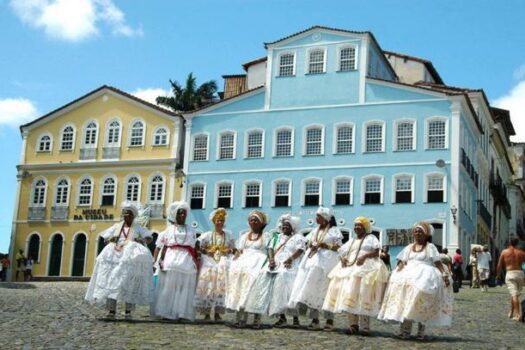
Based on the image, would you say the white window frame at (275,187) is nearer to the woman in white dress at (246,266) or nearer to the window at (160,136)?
the window at (160,136)

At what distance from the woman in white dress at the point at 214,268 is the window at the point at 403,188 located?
93.8ft

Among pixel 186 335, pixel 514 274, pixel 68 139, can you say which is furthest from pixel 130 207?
pixel 68 139

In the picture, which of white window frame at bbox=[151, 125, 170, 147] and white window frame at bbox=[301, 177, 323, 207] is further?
white window frame at bbox=[151, 125, 170, 147]

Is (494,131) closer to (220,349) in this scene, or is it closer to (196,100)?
(196,100)

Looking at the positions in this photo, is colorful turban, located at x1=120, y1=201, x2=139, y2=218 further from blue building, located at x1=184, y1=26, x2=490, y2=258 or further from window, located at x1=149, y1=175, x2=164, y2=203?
window, located at x1=149, y1=175, x2=164, y2=203

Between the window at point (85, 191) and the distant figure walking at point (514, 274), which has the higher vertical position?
the window at point (85, 191)

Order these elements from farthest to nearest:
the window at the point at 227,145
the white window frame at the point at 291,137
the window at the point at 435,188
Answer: the window at the point at 227,145 < the white window frame at the point at 291,137 < the window at the point at 435,188

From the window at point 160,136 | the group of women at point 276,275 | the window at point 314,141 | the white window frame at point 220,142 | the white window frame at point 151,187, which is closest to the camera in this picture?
the group of women at point 276,275

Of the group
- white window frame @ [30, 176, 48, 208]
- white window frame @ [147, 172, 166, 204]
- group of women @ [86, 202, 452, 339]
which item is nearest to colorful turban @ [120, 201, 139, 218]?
group of women @ [86, 202, 452, 339]

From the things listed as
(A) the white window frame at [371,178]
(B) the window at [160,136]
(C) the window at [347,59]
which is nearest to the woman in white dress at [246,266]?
(A) the white window frame at [371,178]

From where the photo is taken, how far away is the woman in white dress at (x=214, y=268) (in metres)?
14.1

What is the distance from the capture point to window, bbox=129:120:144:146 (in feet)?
161

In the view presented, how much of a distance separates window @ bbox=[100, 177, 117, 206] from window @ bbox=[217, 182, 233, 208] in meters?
6.43

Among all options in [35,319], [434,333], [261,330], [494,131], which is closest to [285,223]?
[261,330]
